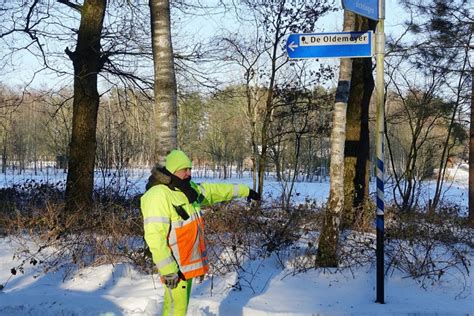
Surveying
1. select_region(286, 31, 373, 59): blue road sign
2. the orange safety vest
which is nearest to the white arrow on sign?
select_region(286, 31, 373, 59): blue road sign

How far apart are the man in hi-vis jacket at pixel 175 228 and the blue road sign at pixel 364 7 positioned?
2.26 m

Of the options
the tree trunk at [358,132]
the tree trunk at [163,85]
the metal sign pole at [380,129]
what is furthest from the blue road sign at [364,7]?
the tree trunk at [358,132]

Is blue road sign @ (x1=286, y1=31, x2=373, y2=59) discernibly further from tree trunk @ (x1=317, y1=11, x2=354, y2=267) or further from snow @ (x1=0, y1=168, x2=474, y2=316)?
snow @ (x1=0, y1=168, x2=474, y2=316)

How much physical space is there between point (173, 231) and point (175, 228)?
27 mm

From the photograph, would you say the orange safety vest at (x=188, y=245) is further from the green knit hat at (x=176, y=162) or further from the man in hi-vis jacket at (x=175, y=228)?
the green knit hat at (x=176, y=162)

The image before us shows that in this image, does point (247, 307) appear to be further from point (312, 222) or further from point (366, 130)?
point (366, 130)

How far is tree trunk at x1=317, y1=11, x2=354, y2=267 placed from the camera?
6.18 m

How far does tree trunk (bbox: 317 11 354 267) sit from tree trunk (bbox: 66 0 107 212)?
5.37m

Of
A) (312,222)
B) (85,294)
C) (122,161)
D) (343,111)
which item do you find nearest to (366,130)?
(312,222)

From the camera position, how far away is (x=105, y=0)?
33.7 feet

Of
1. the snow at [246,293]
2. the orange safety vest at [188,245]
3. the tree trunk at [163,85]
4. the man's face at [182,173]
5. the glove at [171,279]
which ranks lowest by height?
the snow at [246,293]

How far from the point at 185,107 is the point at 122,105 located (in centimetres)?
170

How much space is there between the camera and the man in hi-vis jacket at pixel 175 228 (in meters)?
3.64

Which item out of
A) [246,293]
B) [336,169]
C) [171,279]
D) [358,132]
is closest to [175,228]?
[171,279]
